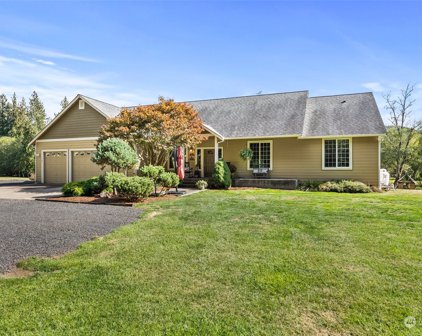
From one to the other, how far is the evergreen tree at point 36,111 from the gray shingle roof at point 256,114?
55.3 metres

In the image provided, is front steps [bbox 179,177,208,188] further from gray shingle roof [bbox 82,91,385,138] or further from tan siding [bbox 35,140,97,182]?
tan siding [bbox 35,140,97,182]

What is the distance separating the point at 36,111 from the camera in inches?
2589

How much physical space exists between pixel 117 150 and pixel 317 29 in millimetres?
10629

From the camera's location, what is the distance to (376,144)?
15.2 meters

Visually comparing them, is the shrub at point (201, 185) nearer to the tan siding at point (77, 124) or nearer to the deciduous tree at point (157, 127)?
the deciduous tree at point (157, 127)

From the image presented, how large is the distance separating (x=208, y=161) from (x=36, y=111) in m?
63.8

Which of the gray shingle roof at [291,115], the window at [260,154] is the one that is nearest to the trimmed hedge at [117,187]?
the gray shingle roof at [291,115]

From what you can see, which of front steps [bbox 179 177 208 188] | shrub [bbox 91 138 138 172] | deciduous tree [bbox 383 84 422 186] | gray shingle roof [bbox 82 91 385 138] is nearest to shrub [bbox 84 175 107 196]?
shrub [bbox 91 138 138 172]

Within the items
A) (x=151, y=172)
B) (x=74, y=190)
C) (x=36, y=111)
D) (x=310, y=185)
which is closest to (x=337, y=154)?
(x=310, y=185)

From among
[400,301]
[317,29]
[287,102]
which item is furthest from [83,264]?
[287,102]

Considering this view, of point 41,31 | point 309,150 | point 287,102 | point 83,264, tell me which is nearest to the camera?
point 83,264

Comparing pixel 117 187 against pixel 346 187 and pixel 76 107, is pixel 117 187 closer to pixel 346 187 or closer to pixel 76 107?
pixel 346 187

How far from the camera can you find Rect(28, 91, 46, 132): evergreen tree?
2497 inches

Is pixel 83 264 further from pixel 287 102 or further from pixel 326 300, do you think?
pixel 287 102
